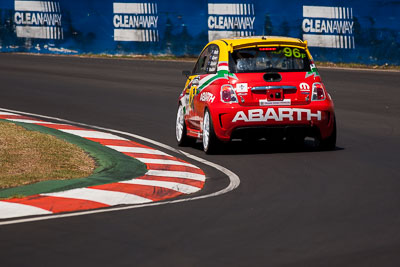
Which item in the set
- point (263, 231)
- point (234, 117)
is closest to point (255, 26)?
point (234, 117)

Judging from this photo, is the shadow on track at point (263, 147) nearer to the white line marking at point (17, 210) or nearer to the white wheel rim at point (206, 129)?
the white wheel rim at point (206, 129)

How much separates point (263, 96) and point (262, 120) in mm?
333

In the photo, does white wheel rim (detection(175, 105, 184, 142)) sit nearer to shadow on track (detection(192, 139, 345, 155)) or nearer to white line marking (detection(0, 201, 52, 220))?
shadow on track (detection(192, 139, 345, 155))

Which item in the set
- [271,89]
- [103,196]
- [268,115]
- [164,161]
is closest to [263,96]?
[271,89]

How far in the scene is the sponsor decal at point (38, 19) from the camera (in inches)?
1339

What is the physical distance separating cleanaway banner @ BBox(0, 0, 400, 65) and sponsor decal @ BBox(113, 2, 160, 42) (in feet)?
0.11

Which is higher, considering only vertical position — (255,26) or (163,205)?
(255,26)

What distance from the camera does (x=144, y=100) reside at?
20969 millimetres

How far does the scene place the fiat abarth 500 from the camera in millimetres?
12883

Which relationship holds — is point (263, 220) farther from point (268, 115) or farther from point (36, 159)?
point (268, 115)

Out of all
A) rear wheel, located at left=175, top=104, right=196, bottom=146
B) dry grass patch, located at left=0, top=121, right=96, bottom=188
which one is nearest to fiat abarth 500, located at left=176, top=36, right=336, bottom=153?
rear wheel, located at left=175, top=104, right=196, bottom=146

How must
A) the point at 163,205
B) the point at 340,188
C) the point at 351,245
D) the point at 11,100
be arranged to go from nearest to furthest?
the point at 351,245 → the point at 163,205 → the point at 340,188 → the point at 11,100

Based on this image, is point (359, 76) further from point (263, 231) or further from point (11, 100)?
point (263, 231)

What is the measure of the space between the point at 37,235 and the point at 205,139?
233 inches
